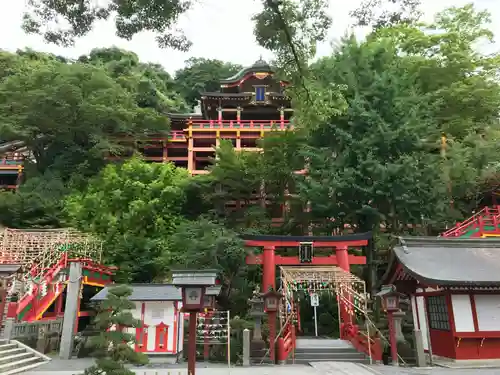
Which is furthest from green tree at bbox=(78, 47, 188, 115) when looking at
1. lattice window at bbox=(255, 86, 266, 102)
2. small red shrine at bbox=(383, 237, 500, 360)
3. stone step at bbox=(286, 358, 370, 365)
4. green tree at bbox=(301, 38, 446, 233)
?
small red shrine at bbox=(383, 237, 500, 360)

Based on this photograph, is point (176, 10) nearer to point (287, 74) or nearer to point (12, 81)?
point (287, 74)

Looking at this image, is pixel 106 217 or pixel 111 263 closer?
pixel 111 263


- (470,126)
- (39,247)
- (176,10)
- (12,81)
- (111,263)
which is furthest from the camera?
(12,81)

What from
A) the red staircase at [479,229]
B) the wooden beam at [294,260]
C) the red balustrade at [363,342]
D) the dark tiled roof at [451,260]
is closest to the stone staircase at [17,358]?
the wooden beam at [294,260]

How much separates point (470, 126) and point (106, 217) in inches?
826

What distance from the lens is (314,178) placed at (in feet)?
58.5

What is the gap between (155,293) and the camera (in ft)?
39.4

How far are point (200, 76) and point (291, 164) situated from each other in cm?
3956

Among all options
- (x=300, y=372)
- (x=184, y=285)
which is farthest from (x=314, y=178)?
(x=184, y=285)

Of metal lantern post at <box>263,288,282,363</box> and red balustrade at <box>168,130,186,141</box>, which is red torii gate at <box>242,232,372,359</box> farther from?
red balustrade at <box>168,130,186,141</box>

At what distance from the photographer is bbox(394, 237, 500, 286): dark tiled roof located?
1072cm

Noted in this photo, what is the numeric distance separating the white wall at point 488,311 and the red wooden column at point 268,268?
652cm

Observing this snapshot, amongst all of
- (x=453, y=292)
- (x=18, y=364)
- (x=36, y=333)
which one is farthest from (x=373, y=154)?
(x=18, y=364)

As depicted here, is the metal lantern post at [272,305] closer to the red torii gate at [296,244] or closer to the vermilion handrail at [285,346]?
the vermilion handrail at [285,346]
